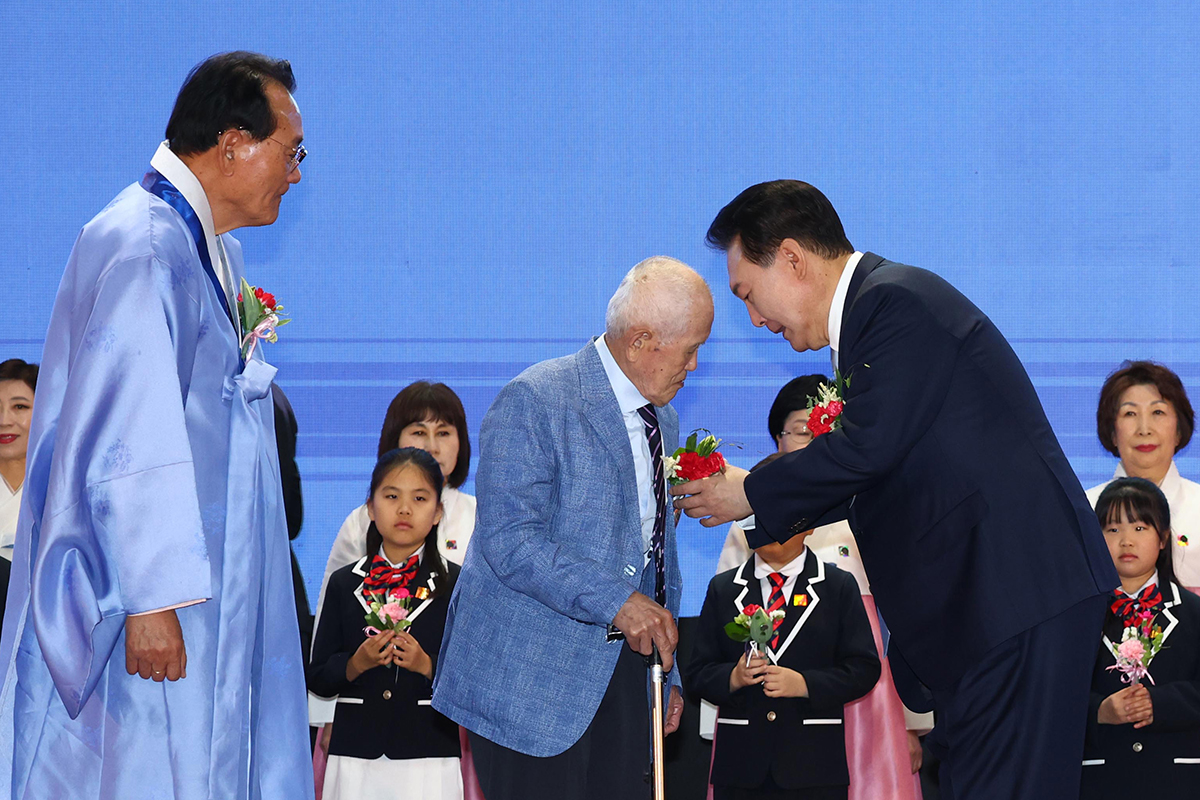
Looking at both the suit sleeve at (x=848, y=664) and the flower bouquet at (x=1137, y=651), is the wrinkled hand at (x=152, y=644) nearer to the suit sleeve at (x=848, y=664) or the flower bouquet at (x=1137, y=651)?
the suit sleeve at (x=848, y=664)

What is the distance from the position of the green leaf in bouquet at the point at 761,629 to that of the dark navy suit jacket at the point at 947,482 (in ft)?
4.42

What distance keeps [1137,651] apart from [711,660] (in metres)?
1.29

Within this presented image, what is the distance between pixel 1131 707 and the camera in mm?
3812

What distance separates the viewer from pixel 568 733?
2.63 metres

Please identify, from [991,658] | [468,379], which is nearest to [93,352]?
[991,658]

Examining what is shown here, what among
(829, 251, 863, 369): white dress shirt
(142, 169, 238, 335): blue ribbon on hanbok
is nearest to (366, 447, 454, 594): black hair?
(142, 169, 238, 335): blue ribbon on hanbok

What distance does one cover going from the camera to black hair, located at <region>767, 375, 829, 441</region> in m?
4.46

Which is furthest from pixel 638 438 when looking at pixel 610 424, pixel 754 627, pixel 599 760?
pixel 754 627

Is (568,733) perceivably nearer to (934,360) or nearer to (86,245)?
(934,360)

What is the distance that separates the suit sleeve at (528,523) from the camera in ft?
8.42

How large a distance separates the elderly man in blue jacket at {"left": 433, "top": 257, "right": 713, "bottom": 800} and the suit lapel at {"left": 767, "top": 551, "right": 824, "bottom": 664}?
1277 millimetres

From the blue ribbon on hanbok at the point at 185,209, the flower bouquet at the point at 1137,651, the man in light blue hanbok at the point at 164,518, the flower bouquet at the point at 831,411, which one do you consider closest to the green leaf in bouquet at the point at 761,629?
the flower bouquet at the point at 1137,651

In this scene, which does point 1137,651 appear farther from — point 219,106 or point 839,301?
point 219,106

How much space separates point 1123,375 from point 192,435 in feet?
11.3
